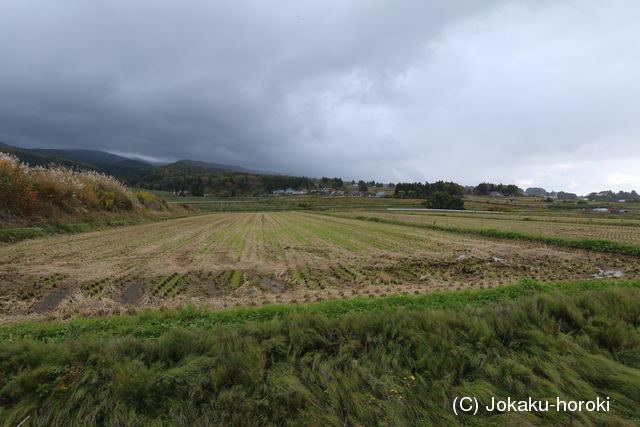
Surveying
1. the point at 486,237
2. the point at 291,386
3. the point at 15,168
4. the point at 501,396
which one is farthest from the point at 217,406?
the point at 15,168

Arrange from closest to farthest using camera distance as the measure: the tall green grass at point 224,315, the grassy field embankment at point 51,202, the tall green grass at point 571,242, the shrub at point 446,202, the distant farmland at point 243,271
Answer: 1. the tall green grass at point 224,315
2. the distant farmland at point 243,271
3. the tall green grass at point 571,242
4. the grassy field embankment at point 51,202
5. the shrub at point 446,202

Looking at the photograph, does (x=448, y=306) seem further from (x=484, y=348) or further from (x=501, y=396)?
(x=501, y=396)

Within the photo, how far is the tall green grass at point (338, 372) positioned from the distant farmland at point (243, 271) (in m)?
3.10

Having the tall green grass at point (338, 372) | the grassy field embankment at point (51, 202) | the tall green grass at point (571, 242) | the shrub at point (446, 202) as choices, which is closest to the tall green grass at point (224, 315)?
the tall green grass at point (338, 372)

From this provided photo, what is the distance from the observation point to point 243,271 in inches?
421

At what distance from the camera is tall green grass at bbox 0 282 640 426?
2.68m

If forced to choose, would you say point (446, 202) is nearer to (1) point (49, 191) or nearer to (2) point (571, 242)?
(2) point (571, 242)

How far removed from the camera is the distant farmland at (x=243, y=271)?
7.40 m

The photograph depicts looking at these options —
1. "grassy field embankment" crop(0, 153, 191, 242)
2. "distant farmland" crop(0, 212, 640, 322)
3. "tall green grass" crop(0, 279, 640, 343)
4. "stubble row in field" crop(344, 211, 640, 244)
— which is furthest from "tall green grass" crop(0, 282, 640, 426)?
"stubble row in field" crop(344, 211, 640, 244)

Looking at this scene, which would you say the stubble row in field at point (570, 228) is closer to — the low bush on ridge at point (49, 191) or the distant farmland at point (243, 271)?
the distant farmland at point (243, 271)

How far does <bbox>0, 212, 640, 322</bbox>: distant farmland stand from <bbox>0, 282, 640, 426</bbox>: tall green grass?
310cm

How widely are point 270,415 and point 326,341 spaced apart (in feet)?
4.43

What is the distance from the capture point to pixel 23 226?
56.5 ft

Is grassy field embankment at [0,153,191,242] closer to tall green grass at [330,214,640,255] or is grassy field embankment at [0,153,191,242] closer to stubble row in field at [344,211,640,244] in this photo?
tall green grass at [330,214,640,255]
